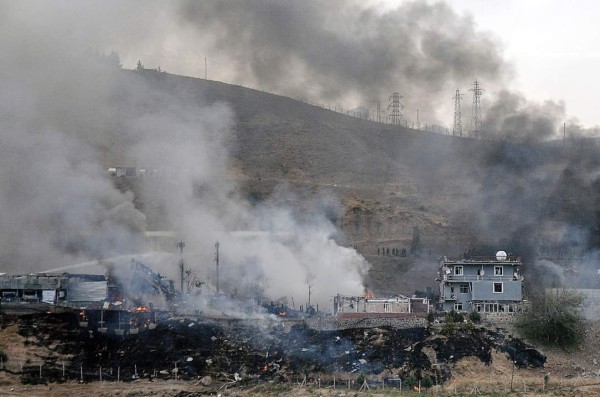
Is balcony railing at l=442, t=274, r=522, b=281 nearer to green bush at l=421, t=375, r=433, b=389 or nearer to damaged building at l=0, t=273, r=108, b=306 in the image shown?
green bush at l=421, t=375, r=433, b=389

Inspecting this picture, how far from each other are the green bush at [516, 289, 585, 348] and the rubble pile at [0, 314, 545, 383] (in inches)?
78.0

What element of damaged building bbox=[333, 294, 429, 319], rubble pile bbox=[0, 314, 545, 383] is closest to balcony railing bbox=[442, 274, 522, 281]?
damaged building bbox=[333, 294, 429, 319]

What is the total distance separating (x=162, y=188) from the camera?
10488 cm

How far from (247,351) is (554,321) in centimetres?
2054

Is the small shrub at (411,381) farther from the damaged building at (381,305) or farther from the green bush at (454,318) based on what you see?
the damaged building at (381,305)

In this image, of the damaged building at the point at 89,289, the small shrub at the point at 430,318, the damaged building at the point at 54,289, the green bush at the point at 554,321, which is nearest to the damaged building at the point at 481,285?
the green bush at the point at 554,321

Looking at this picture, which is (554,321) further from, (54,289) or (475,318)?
(54,289)

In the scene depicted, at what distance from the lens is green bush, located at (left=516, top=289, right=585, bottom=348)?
61938 mm

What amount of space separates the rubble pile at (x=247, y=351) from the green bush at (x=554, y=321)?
1.98 metres

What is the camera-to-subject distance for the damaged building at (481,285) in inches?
2928

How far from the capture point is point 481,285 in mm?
75250

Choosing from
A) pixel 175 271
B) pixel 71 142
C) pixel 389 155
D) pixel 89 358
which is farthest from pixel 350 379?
pixel 389 155

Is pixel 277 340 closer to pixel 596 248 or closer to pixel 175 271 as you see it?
pixel 175 271

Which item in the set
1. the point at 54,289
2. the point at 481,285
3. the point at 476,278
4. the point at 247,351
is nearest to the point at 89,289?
the point at 54,289
